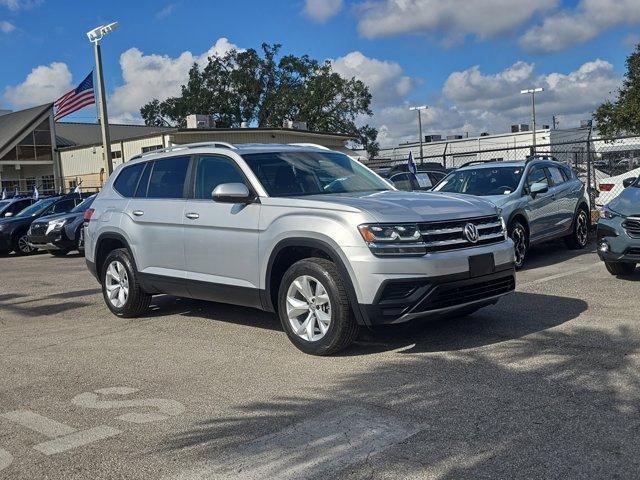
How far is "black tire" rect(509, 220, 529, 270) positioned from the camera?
10.6 metres

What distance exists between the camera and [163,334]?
7301 mm

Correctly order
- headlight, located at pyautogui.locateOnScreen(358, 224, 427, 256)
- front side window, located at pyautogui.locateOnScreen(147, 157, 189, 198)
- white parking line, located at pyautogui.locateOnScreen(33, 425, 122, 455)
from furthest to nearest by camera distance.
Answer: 1. front side window, located at pyautogui.locateOnScreen(147, 157, 189, 198)
2. headlight, located at pyautogui.locateOnScreen(358, 224, 427, 256)
3. white parking line, located at pyautogui.locateOnScreen(33, 425, 122, 455)

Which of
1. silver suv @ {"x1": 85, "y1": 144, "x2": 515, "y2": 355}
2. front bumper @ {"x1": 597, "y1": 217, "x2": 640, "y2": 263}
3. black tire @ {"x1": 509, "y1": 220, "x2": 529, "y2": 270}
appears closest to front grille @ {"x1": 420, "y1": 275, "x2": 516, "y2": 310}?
silver suv @ {"x1": 85, "y1": 144, "x2": 515, "y2": 355}

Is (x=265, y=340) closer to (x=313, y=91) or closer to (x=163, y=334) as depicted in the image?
(x=163, y=334)

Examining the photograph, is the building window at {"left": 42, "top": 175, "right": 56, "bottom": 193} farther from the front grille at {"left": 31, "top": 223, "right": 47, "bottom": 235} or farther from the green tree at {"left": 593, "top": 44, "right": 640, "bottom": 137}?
the green tree at {"left": 593, "top": 44, "right": 640, "bottom": 137}

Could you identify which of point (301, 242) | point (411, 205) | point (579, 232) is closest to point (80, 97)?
point (579, 232)

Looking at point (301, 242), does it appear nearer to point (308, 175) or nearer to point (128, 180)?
point (308, 175)

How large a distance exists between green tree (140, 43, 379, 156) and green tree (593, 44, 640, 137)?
103 feet

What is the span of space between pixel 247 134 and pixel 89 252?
30162 millimetres

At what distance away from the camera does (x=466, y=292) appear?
5.89 metres

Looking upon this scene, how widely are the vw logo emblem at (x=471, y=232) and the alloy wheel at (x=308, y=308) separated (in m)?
1.30

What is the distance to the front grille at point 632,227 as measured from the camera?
28.2ft

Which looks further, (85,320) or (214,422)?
(85,320)

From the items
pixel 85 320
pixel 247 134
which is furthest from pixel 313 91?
pixel 85 320
